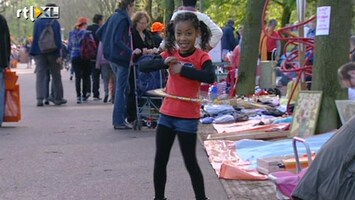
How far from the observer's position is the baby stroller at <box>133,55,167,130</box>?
12.1m

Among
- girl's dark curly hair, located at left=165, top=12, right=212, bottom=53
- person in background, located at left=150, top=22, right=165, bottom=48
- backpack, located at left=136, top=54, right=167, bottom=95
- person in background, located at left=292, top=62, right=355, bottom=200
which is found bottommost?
→ backpack, located at left=136, top=54, right=167, bottom=95

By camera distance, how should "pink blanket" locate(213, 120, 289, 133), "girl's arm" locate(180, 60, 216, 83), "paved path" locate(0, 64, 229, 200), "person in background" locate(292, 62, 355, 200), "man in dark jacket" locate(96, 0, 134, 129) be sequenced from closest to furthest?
1. "person in background" locate(292, 62, 355, 200)
2. "girl's arm" locate(180, 60, 216, 83)
3. "paved path" locate(0, 64, 229, 200)
4. "pink blanket" locate(213, 120, 289, 133)
5. "man in dark jacket" locate(96, 0, 134, 129)

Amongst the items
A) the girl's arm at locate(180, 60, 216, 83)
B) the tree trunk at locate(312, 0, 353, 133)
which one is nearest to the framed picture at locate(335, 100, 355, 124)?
the tree trunk at locate(312, 0, 353, 133)

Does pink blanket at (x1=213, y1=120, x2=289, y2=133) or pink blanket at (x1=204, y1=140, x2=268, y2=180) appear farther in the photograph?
pink blanket at (x1=213, y1=120, x2=289, y2=133)

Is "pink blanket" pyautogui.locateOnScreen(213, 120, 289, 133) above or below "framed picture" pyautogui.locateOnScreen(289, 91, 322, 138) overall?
below

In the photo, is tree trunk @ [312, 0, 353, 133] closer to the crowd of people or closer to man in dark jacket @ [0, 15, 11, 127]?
the crowd of people

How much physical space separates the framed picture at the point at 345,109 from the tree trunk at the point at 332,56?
26cm

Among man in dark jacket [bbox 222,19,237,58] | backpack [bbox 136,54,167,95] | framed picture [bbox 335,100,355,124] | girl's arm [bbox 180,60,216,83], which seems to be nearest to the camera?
girl's arm [bbox 180,60,216,83]

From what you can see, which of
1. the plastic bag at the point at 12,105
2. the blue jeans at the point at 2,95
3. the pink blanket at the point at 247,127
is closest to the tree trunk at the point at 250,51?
the pink blanket at the point at 247,127

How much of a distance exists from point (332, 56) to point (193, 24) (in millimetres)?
4362

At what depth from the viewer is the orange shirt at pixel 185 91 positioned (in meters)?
6.43

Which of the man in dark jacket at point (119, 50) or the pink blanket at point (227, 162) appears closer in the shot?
the pink blanket at point (227, 162)

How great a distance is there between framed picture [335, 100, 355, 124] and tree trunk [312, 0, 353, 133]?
10.2 inches

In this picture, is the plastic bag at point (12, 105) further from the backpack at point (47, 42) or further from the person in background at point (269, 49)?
the person in background at point (269, 49)
